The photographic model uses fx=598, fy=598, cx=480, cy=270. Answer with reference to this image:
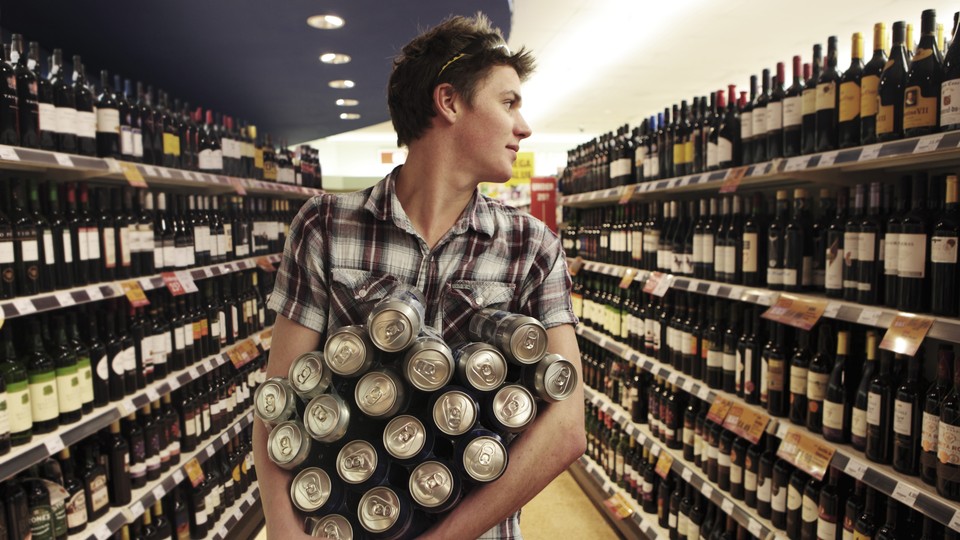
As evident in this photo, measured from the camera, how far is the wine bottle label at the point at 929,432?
6.02 feet

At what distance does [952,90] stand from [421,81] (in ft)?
5.37

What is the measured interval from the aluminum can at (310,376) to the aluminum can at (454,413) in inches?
7.8

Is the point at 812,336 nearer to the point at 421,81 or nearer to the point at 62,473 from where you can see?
the point at 421,81

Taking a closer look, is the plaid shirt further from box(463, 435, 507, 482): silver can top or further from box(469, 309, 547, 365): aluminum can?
box(463, 435, 507, 482): silver can top

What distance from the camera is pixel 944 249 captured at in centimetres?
181

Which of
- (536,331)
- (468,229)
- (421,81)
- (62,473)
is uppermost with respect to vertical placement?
(421,81)

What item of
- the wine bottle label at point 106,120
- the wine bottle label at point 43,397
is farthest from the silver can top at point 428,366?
the wine bottle label at point 106,120

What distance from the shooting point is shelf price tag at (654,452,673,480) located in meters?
3.37

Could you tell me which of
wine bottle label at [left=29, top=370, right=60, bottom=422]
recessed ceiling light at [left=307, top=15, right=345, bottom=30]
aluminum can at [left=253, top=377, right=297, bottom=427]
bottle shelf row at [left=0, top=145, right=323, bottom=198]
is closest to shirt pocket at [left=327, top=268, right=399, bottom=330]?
aluminum can at [left=253, top=377, right=297, bottom=427]

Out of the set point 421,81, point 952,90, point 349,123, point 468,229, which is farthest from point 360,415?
point 349,123

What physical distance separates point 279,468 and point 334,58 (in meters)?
3.38

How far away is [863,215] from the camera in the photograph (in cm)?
222

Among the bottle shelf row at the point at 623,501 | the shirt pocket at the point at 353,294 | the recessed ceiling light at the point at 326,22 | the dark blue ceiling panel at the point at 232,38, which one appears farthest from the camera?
the bottle shelf row at the point at 623,501

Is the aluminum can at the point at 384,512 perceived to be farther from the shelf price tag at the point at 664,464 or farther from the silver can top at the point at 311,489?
the shelf price tag at the point at 664,464
